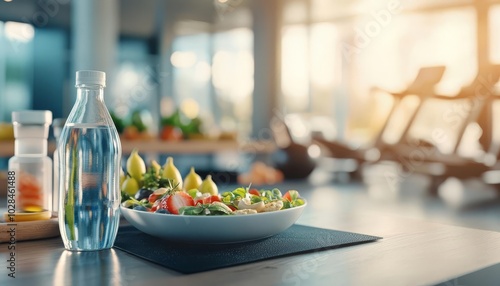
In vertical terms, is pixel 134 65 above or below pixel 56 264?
above

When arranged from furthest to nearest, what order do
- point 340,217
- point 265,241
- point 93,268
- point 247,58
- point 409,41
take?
point 247,58
point 409,41
point 340,217
point 265,241
point 93,268

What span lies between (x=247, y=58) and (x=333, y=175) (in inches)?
173

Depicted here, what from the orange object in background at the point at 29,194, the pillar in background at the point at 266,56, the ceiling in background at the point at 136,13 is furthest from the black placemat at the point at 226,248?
the ceiling in background at the point at 136,13

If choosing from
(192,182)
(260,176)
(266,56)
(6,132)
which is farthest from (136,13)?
(192,182)

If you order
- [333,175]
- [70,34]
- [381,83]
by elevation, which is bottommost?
[333,175]

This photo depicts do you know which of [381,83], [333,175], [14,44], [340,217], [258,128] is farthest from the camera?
[381,83]

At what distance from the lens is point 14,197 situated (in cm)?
88

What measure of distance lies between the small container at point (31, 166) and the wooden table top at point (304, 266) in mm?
80

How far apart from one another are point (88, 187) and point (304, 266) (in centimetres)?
30

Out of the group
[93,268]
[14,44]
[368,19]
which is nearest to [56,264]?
[93,268]

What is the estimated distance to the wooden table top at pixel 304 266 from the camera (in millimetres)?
582

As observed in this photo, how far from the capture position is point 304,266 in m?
0.66

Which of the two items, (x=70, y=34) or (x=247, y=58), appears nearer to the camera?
(x=70, y=34)

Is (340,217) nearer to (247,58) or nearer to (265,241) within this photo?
Result: (265,241)
